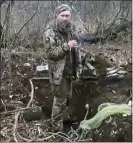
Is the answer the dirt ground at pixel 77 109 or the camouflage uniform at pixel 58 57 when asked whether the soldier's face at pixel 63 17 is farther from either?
the dirt ground at pixel 77 109

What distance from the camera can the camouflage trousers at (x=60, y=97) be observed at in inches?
168

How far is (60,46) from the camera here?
3.97 meters

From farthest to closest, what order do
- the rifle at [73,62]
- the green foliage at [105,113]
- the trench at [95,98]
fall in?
the rifle at [73,62] < the green foliage at [105,113] < the trench at [95,98]

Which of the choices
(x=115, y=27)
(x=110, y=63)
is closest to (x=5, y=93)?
(x=110, y=63)

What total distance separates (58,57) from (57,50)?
113 millimetres

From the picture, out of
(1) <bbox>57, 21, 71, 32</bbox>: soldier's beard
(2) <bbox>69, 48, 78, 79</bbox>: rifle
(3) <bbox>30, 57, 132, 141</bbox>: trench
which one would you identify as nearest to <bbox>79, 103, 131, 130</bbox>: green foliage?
(3) <bbox>30, 57, 132, 141</bbox>: trench

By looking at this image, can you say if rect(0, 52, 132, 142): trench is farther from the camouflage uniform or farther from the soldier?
the soldier

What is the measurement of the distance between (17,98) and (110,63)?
9.45 ft

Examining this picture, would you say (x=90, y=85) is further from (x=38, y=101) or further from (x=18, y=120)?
(x=18, y=120)

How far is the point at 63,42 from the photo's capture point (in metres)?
4.03

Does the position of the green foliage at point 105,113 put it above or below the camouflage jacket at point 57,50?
below

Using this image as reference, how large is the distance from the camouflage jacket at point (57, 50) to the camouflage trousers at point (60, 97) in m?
0.10

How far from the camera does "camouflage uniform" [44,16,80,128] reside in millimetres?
3975

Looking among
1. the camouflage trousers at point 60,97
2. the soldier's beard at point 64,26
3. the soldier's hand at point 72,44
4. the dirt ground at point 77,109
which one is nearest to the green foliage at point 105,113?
the dirt ground at point 77,109
